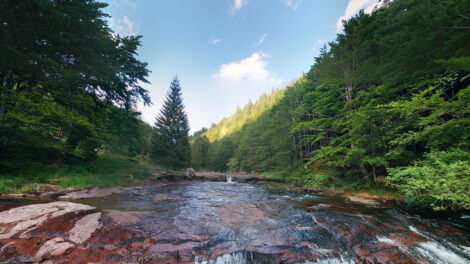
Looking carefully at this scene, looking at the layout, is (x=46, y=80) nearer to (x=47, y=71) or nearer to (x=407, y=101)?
(x=47, y=71)

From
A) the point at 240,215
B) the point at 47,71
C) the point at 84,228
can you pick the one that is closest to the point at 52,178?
the point at 47,71

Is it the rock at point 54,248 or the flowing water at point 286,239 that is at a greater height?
the rock at point 54,248

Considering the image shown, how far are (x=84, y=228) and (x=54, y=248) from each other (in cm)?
83

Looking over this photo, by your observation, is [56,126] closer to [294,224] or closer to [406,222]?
[294,224]

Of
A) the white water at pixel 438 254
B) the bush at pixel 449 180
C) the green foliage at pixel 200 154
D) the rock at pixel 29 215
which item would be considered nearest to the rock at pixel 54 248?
the rock at pixel 29 215

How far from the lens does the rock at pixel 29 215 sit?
11.1ft

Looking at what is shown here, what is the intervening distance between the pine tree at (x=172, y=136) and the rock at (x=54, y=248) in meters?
23.9

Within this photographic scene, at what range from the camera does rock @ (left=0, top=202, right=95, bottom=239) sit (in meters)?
3.37

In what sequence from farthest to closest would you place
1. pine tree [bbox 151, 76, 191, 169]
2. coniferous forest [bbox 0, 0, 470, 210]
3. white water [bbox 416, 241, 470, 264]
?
1. pine tree [bbox 151, 76, 191, 169]
2. coniferous forest [bbox 0, 0, 470, 210]
3. white water [bbox 416, 241, 470, 264]

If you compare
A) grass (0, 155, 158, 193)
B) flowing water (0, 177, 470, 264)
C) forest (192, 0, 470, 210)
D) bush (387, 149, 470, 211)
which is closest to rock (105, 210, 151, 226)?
flowing water (0, 177, 470, 264)

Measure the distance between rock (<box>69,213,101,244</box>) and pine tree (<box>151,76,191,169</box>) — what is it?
896 inches

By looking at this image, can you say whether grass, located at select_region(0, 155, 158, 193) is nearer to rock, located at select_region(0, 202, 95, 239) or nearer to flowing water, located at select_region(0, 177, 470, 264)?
rock, located at select_region(0, 202, 95, 239)

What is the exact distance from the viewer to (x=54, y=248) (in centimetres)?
293

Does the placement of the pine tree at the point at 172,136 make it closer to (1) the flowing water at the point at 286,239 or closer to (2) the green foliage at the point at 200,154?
(2) the green foliage at the point at 200,154
